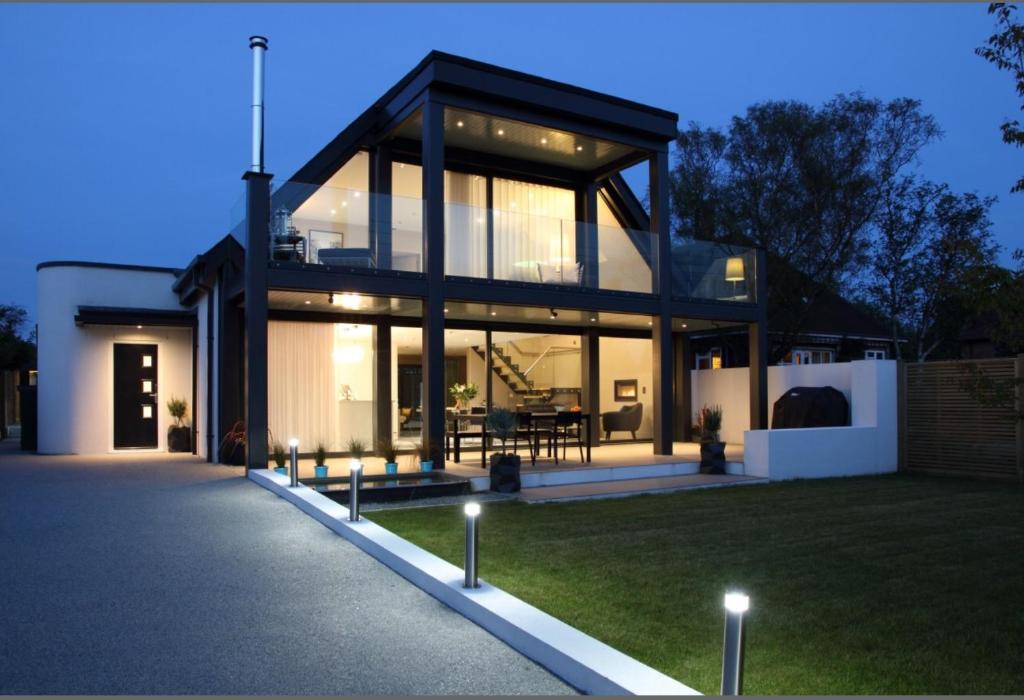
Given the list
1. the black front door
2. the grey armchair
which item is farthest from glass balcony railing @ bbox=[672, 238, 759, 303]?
the black front door

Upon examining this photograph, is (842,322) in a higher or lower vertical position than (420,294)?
higher

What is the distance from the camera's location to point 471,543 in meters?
5.11

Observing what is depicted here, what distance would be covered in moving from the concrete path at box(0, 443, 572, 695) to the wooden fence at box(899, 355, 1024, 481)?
33.9 ft

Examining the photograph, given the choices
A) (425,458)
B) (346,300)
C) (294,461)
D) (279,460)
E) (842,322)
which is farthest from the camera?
(842,322)

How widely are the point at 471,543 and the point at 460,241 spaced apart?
338 inches

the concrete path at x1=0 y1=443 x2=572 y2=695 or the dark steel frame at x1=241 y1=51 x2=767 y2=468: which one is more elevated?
the dark steel frame at x1=241 y1=51 x2=767 y2=468

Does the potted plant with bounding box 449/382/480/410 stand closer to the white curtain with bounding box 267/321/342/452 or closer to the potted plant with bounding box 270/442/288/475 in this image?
the white curtain with bounding box 267/321/342/452

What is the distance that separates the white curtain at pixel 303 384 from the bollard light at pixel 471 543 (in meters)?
8.96

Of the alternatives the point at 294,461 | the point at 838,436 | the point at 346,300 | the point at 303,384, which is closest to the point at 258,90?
the point at 346,300

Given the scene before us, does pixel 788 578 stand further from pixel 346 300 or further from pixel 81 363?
pixel 81 363

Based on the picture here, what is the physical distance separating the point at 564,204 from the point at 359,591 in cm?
1192

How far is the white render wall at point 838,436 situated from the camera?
12.6 m

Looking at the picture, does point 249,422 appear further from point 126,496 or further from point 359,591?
point 359,591

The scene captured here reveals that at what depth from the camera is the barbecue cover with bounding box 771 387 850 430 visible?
47.6 feet
